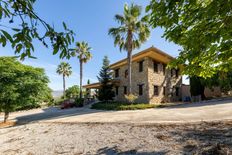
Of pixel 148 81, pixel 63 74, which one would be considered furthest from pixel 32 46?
pixel 63 74

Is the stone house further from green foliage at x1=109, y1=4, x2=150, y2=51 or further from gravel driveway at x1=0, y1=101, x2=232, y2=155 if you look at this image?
gravel driveway at x1=0, y1=101, x2=232, y2=155

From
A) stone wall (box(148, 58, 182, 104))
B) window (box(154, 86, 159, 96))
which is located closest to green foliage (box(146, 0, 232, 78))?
stone wall (box(148, 58, 182, 104))

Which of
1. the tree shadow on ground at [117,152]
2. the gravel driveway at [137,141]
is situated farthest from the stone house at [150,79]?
the tree shadow on ground at [117,152]

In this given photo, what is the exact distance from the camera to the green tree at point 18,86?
59.6 feet

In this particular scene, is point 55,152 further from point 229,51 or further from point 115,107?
point 115,107

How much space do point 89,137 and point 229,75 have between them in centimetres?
2410

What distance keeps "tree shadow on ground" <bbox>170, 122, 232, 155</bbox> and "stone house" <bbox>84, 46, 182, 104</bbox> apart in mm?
14988

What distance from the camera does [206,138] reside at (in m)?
7.89

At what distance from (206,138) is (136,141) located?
2782 mm

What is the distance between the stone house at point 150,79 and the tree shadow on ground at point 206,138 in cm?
1499

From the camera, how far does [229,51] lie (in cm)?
432

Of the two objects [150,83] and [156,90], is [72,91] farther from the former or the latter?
[150,83]

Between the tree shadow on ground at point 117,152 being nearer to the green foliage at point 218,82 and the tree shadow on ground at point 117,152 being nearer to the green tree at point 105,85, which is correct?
the green tree at point 105,85

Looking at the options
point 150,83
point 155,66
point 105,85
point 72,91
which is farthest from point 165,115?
point 72,91
